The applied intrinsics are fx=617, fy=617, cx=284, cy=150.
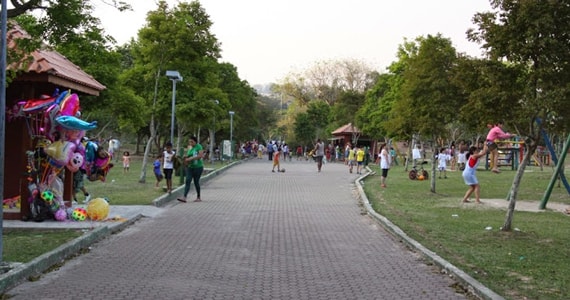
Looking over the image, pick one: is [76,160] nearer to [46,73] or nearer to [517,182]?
[46,73]

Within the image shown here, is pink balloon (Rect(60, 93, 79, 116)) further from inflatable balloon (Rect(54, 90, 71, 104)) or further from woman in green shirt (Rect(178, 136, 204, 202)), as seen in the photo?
woman in green shirt (Rect(178, 136, 204, 202))

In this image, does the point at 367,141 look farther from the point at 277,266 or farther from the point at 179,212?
the point at 277,266

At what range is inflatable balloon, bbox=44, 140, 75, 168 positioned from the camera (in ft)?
35.5

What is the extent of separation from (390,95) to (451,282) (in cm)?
3251

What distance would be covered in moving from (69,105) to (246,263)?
502cm

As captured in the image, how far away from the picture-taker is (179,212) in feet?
47.3

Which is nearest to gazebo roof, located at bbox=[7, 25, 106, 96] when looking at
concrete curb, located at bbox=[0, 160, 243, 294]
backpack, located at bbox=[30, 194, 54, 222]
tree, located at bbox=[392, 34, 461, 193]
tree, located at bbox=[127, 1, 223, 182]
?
backpack, located at bbox=[30, 194, 54, 222]

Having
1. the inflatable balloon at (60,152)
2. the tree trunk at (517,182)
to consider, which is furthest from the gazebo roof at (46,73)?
the tree trunk at (517,182)

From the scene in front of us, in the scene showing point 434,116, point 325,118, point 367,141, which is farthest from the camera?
point 325,118

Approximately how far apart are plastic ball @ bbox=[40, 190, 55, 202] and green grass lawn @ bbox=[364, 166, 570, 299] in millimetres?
6460

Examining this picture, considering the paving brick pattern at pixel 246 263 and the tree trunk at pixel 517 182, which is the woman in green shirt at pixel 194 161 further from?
the tree trunk at pixel 517 182

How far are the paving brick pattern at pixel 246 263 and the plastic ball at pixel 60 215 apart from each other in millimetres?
1180

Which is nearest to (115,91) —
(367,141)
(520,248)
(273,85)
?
(520,248)

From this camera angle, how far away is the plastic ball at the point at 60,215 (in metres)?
11.2
